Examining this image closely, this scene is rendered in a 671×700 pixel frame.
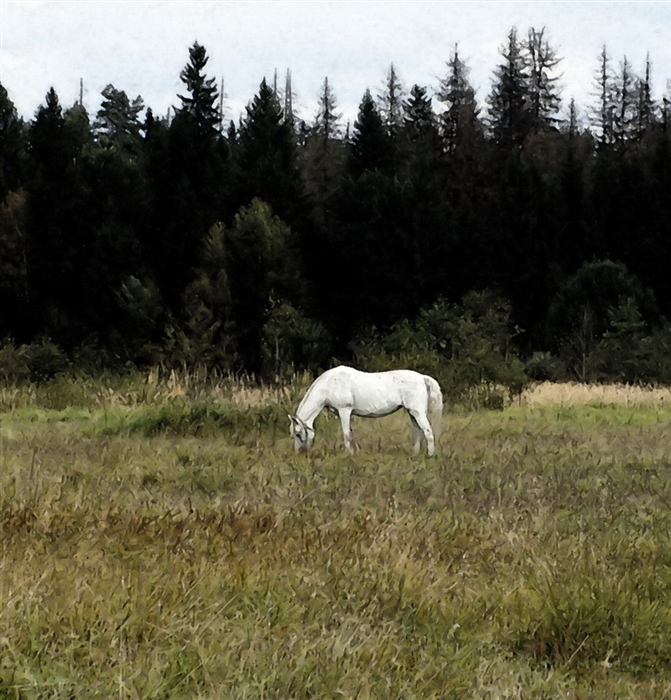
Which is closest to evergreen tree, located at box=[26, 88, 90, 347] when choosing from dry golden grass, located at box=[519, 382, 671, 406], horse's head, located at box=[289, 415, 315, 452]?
dry golden grass, located at box=[519, 382, 671, 406]

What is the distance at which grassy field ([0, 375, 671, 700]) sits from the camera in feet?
12.2

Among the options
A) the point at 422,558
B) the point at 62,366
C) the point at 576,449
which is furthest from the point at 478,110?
the point at 422,558

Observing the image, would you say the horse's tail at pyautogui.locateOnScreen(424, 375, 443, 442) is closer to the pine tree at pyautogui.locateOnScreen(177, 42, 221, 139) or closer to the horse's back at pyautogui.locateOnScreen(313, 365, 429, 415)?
the horse's back at pyautogui.locateOnScreen(313, 365, 429, 415)

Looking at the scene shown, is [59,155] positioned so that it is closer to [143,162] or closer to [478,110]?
[143,162]

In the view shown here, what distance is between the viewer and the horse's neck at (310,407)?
11164mm

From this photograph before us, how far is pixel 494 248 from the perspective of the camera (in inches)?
1388

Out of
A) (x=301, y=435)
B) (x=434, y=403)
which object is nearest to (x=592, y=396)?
(x=434, y=403)

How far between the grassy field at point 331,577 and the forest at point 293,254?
19218mm

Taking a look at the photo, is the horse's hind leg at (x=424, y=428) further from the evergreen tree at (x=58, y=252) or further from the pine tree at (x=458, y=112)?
the pine tree at (x=458, y=112)

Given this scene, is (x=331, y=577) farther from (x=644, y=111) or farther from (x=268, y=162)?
(x=644, y=111)

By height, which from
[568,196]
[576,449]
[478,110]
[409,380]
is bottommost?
[576,449]

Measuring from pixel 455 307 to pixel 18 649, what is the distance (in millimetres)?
26465

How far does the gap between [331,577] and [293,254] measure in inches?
1108

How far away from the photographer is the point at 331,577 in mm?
5035
